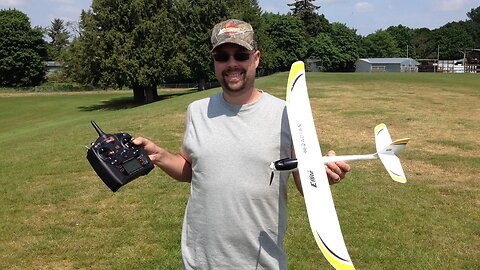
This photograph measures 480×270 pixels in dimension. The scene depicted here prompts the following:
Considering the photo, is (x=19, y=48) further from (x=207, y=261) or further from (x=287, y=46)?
(x=207, y=261)

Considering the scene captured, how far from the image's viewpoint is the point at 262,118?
246 cm

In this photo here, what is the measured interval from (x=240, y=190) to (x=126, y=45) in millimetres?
37627

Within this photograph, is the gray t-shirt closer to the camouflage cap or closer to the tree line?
the camouflage cap

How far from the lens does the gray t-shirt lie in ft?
7.86

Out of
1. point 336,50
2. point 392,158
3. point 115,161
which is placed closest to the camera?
point 115,161

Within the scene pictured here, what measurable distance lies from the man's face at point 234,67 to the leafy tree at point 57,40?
8551 centimetres

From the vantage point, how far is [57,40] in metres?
104

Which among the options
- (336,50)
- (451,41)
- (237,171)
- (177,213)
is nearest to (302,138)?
(237,171)

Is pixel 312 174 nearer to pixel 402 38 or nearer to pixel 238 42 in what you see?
pixel 238 42

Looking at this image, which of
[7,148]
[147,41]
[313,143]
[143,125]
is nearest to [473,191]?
[313,143]

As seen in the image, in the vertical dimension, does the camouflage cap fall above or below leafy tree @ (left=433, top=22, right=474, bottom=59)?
below

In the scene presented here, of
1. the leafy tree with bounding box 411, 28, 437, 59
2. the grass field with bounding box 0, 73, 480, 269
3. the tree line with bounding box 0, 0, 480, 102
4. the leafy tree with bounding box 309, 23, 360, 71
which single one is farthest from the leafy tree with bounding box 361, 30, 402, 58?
the grass field with bounding box 0, 73, 480, 269

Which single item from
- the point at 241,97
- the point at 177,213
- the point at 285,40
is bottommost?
the point at 177,213

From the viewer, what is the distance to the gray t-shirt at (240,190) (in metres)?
2.39
